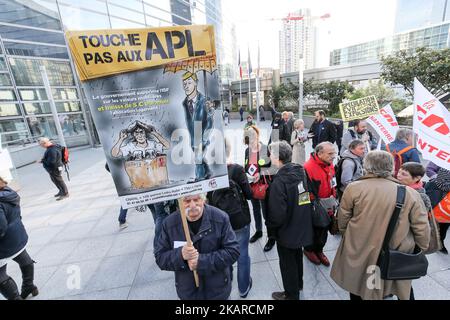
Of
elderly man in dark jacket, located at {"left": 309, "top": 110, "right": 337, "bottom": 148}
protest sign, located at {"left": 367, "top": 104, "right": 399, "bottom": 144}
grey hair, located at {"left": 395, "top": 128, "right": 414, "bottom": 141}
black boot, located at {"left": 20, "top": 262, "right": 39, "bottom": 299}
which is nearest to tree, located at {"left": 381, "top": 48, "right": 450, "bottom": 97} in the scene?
elderly man in dark jacket, located at {"left": 309, "top": 110, "right": 337, "bottom": 148}

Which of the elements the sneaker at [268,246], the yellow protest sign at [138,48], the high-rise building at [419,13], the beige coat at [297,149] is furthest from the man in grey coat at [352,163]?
the high-rise building at [419,13]

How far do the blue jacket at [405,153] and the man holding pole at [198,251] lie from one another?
126 inches

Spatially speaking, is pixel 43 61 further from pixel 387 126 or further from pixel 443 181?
pixel 443 181

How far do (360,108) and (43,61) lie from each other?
56.9 ft

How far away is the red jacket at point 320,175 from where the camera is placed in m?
2.86

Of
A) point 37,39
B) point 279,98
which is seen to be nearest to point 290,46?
point 279,98

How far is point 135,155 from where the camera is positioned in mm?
1632

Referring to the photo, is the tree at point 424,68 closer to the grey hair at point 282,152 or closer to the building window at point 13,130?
the grey hair at point 282,152

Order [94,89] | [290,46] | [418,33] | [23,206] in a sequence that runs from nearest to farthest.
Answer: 1. [94,89]
2. [23,206]
3. [418,33]
4. [290,46]

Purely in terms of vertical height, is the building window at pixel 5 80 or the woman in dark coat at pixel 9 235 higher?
the building window at pixel 5 80

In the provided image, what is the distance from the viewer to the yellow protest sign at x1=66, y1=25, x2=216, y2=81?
4.59ft

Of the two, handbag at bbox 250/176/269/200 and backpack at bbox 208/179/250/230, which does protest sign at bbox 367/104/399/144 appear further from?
backpack at bbox 208/179/250/230
